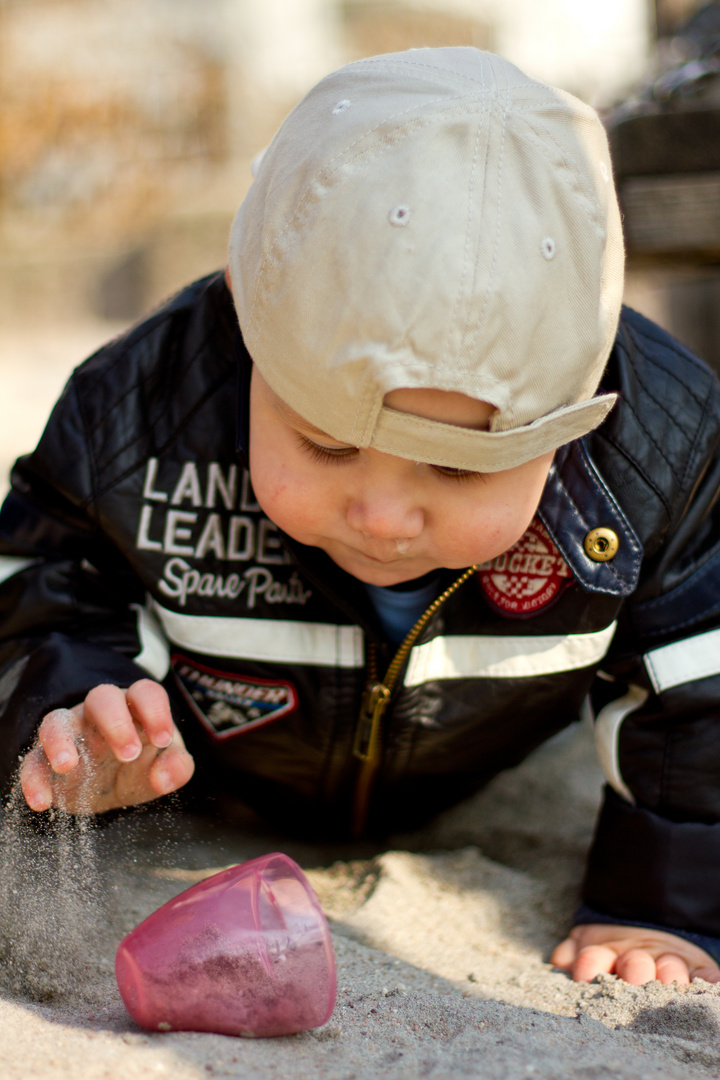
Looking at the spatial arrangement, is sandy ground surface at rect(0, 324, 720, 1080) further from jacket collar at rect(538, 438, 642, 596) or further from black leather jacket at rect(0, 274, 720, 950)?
jacket collar at rect(538, 438, 642, 596)

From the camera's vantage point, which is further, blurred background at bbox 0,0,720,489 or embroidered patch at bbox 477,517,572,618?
blurred background at bbox 0,0,720,489

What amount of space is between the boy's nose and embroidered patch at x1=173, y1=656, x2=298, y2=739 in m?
0.46

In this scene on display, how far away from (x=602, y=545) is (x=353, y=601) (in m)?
0.33

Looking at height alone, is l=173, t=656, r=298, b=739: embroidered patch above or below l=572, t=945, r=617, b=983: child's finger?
above

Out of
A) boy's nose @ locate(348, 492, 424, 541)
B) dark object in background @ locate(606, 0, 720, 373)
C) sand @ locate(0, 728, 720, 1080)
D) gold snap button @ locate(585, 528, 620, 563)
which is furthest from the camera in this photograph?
dark object in background @ locate(606, 0, 720, 373)

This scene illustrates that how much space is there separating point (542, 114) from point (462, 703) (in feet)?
2.64

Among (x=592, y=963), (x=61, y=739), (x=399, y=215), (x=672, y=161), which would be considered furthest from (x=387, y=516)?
(x=672, y=161)

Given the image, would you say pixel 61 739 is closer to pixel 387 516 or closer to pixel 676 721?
pixel 387 516

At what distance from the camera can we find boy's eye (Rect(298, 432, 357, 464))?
1044 millimetres

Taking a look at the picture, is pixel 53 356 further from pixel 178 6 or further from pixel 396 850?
pixel 178 6

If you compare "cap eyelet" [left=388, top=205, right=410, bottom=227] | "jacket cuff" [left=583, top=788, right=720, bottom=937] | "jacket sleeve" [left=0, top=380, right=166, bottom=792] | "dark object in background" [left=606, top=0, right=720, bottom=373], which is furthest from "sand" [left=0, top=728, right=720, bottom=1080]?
"dark object in background" [left=606, top=0, right=720, bottom=373]

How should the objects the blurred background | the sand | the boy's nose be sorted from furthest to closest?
the blurred background, the boy's nose, the sand

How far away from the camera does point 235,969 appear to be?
3.05 ft

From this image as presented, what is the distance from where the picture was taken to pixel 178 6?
982cm
